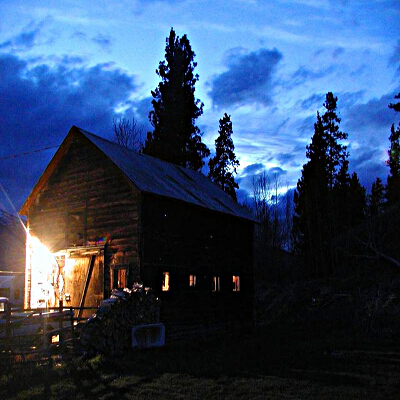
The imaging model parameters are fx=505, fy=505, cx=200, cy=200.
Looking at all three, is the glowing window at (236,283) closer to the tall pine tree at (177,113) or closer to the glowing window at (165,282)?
the glowing window at (165,282)

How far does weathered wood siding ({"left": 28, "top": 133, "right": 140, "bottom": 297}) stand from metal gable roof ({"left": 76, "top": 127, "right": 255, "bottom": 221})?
1.38ft

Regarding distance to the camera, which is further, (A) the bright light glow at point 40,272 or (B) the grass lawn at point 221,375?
(A) the bright light glow at point 40,272

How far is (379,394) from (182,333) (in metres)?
11.4

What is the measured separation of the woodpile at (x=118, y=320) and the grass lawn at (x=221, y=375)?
2.29 ft

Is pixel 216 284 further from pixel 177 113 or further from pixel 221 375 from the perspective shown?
pixel 177 113

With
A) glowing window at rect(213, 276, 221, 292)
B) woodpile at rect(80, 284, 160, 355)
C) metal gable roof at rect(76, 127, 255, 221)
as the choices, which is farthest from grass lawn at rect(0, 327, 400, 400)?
metal gable roof at rect(76, 127, 255, 221)

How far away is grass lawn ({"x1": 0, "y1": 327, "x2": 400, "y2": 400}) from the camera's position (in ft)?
36.3

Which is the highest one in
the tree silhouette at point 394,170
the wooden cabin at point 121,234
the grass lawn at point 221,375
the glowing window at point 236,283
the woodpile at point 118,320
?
the tree silhouette at point 394,170

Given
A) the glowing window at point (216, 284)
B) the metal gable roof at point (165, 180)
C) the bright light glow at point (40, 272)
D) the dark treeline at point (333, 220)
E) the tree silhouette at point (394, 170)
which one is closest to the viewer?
the metal gable roof at point (165, 180)

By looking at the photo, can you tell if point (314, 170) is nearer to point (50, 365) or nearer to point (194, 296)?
point (194, 296)

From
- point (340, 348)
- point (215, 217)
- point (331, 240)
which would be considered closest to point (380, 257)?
point (331, 240)

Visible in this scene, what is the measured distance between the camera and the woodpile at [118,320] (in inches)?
616

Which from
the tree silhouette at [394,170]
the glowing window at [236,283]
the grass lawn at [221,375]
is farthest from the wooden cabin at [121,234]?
the tree silhouette at [394,170]

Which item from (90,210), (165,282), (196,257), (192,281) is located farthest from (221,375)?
(90,210)
